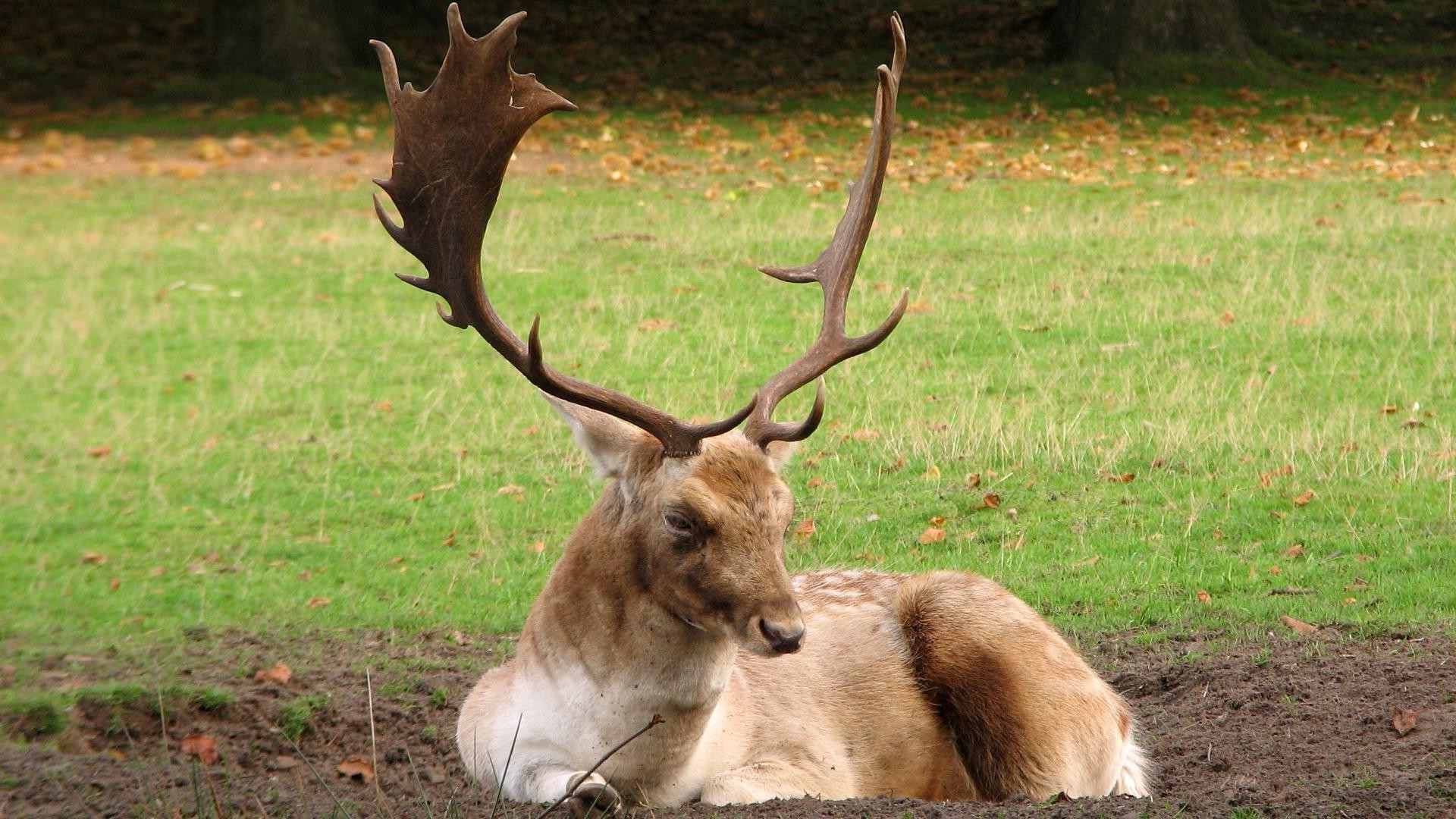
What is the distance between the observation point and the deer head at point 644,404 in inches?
192

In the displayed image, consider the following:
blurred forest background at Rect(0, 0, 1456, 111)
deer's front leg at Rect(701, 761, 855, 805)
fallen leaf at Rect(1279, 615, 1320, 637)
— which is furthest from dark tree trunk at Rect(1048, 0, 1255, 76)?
deer's front leg at Rect(701, 761, 855, 805)

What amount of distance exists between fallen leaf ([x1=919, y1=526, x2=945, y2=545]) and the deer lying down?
1.95m

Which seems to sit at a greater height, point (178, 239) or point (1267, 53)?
point (1267, 53)

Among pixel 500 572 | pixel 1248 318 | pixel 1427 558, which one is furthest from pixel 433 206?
pixel 1248 318

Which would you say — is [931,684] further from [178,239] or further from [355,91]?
[355,91]

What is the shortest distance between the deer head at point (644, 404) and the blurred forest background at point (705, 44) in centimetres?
1929

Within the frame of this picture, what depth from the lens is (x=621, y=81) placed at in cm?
2680

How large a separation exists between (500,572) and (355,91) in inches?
741

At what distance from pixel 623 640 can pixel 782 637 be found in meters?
0.66

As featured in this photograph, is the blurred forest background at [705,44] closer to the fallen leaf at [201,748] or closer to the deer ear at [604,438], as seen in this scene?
the deer ear at [604,438]

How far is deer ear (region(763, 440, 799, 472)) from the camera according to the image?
18.0ft

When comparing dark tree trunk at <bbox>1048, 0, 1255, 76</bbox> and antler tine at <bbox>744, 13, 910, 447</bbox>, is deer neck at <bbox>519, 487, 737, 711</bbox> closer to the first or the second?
antler tine at <bbox>744, 13, 910, 447</bbox>

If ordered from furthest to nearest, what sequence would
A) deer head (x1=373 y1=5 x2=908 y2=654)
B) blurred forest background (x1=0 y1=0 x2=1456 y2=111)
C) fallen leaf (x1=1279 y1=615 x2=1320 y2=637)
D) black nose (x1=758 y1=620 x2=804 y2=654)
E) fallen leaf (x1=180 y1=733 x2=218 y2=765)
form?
blurred forest background (x1=0 y1=0 x2=1456 y2=111)
fallen leaf (x1=1279 y1=615 x2=1320 y2=637)
fallen leaf (x1=180 y1=733 x2=218 y2=765)
deer head (x1=373 y1=5 x2=908 y2=654)
black nose (x1=758 y1=620 x2=804 y2=654)

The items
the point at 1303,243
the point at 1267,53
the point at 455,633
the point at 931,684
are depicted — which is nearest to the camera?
the point at 931,684
